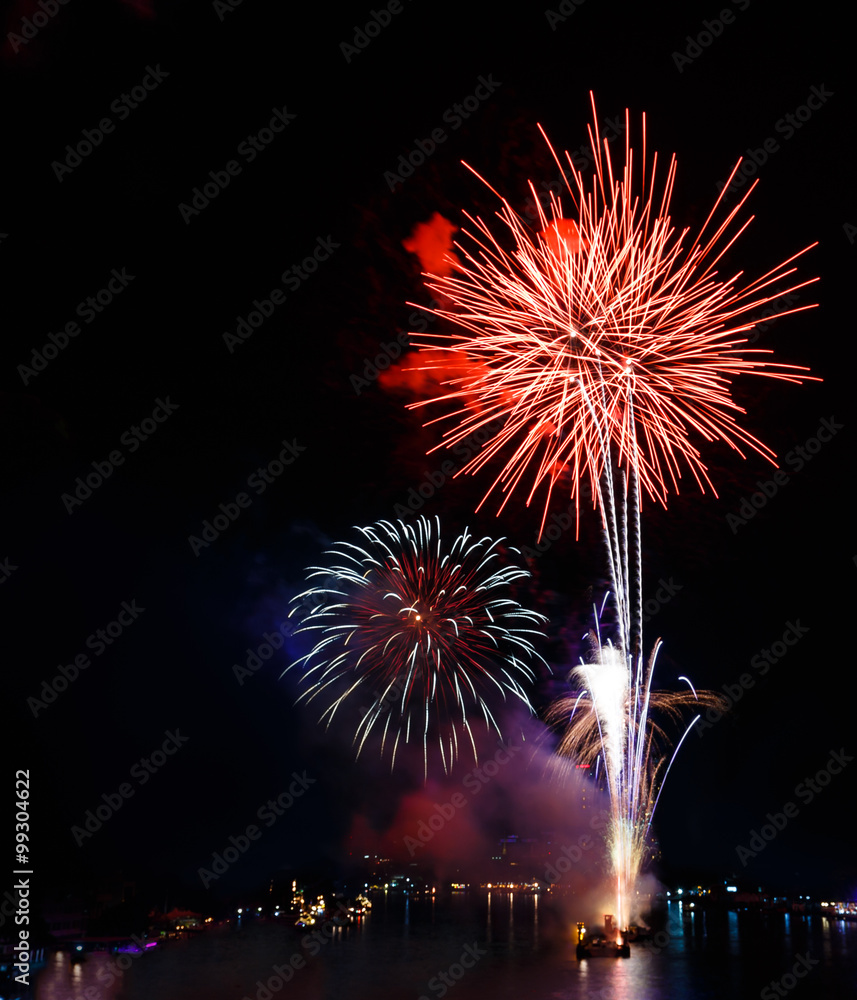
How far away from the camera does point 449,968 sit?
47.2 metres

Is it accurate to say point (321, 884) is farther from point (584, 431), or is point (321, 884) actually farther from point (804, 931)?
point (584, 431)

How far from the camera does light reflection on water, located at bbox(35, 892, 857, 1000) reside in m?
37.8

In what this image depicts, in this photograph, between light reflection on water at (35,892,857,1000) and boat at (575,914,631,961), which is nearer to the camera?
light reflection on water at (35,892,857,1000)

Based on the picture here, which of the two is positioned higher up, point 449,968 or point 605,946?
point 605,946

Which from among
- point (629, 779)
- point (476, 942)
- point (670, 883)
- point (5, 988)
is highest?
point (629, 779)

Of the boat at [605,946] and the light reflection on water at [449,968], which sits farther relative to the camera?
the boat at [605,946]

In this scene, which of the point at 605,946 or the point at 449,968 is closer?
the point at 449,968

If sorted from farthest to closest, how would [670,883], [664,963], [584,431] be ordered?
[670,883]
[664,963]
[584,431]

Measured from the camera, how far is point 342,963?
51219mm

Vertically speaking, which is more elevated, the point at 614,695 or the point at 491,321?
the point at 491,321

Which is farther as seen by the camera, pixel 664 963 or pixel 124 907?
pixel 124 907

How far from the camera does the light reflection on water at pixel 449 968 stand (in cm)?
3781

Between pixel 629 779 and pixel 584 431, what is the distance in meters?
15.7

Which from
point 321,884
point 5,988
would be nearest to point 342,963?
point 5,988
